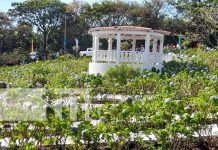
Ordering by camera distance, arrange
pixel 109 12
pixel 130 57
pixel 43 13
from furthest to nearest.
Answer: pixel 43 13 < pixel 109 12 < pixel 130 57

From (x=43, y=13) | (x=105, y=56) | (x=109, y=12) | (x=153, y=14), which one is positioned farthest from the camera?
(x=43, y=13)

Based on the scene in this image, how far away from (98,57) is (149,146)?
1076cm

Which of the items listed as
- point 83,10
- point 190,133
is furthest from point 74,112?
point 83,10

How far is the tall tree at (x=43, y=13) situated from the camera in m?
48.4

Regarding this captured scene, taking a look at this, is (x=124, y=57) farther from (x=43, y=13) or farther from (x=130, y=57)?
(x=43, y=13)

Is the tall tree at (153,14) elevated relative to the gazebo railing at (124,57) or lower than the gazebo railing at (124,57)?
elevated

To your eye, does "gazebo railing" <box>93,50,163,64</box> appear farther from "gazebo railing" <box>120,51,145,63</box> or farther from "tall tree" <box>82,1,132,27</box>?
"tall tree" <box>82,1,132,27</box>

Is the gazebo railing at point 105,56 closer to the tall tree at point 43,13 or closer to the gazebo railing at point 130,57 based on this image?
the gazebo railing at point 130,57

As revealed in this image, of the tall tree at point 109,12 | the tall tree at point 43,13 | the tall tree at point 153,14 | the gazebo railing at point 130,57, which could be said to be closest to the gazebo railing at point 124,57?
the gazebo railing at point 130,57

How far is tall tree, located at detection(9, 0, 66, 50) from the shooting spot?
4841 centimetres

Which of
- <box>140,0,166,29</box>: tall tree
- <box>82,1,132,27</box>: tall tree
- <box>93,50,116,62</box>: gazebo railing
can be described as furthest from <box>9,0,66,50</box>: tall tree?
<box>93,50,116,62</box>: gazebo railing

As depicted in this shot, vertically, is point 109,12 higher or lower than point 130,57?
higher

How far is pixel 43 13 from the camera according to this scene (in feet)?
164

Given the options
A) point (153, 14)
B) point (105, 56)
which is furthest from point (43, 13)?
point (105, 56)
